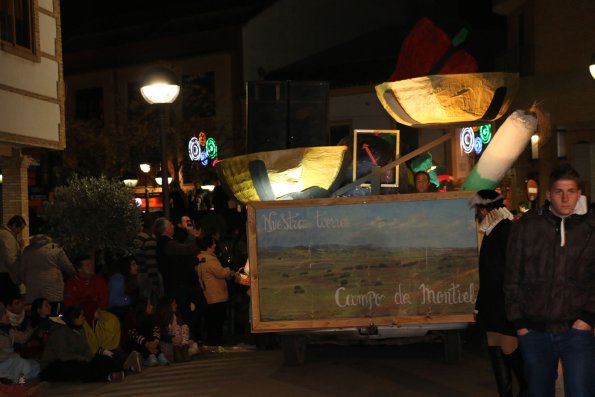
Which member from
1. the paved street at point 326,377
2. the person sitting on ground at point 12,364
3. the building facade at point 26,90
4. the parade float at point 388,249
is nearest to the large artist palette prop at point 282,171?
the parade float at point 388,249

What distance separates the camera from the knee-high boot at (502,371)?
8.02 m

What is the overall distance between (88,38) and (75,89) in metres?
2.74

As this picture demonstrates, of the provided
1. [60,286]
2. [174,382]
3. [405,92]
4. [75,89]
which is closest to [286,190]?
[405,92]

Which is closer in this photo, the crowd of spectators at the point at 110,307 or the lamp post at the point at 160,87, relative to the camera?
the crowd of spectators at the point at 110,307

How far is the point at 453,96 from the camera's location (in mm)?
10219

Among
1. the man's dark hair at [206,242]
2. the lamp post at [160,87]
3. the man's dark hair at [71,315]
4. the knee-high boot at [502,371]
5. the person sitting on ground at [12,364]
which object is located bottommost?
the person sitting on ground at [12,364]

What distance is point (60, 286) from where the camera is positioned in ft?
43.5

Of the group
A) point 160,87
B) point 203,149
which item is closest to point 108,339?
point 160,87

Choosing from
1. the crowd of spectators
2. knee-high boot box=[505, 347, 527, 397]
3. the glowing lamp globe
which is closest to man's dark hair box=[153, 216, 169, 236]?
the crowd of spectators

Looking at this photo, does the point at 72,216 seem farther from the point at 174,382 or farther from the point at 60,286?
the point at 174,382

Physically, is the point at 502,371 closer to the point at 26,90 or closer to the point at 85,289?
the point at 85,289

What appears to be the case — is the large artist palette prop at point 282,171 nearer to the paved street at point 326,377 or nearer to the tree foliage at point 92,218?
the paved street at point 326,377

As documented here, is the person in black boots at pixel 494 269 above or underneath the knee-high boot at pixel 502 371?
above

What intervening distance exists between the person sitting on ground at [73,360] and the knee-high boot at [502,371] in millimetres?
4670
